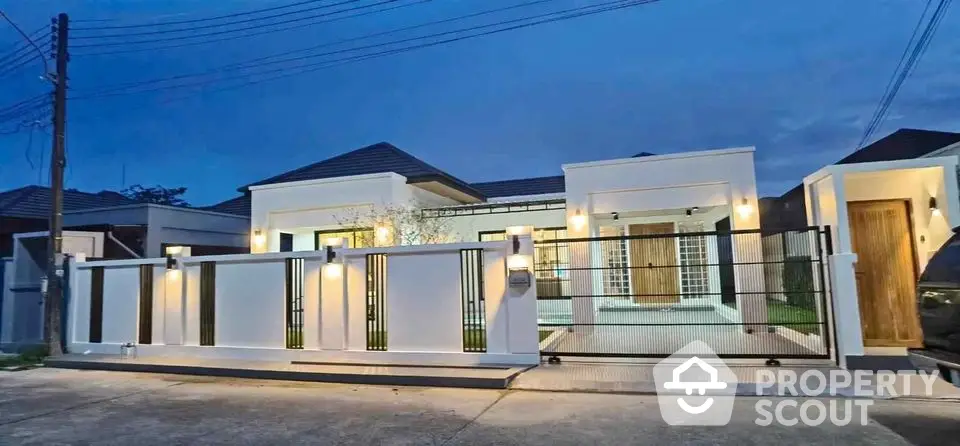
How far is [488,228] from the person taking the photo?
1445cm

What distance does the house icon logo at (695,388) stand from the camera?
5.19 m

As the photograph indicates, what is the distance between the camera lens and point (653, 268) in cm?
840

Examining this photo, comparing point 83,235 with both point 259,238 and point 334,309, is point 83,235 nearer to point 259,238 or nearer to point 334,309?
point 259,238

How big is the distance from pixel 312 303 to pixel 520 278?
142 inches

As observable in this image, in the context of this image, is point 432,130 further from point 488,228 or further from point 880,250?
point 880,250

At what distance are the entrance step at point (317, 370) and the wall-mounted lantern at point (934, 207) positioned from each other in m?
6.13

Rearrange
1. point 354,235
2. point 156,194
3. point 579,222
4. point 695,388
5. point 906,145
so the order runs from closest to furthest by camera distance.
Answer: point 695,388 < point 579,222 < point 354,235 < point 906,145 < point 156,194

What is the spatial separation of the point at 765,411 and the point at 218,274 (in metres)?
8.78

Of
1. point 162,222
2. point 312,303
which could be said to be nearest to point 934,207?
point 312,303

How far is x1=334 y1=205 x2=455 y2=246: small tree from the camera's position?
11.8m

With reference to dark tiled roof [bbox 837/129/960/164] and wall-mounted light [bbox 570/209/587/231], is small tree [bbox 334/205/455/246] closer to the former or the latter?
wall-mounted light [bbox 570/209/587/231]

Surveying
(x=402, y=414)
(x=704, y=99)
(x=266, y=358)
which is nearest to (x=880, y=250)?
(x=402, y=414)

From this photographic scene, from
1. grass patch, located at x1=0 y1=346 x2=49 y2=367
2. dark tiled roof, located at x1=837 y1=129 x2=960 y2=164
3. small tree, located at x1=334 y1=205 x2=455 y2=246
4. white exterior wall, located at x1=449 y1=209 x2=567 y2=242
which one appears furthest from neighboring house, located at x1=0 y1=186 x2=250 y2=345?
dark tiled roof, located at x1=837 y1=129 x2=960 y2=164

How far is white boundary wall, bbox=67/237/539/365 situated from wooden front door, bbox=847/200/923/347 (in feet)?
16.1
